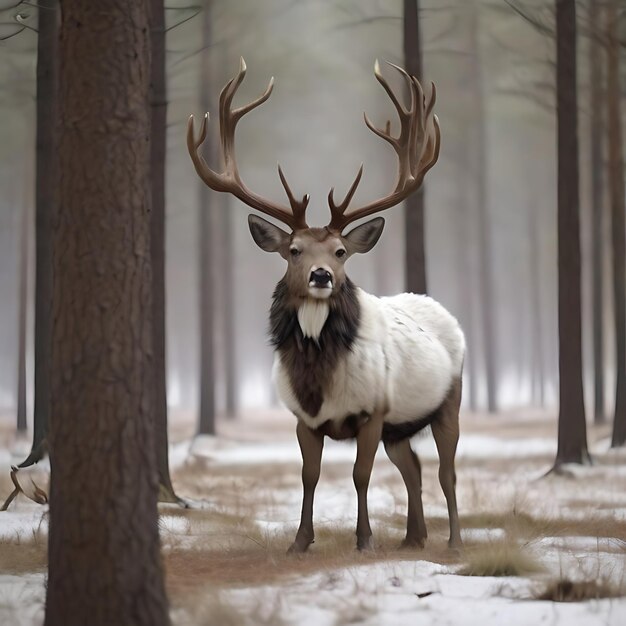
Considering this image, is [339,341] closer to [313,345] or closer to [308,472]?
[313,345]

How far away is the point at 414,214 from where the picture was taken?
39.5ft

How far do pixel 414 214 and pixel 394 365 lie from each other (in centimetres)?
524

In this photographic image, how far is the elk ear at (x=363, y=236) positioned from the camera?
7020 millimetres

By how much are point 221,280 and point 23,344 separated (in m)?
7.29

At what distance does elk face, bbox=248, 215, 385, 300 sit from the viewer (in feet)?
21.5

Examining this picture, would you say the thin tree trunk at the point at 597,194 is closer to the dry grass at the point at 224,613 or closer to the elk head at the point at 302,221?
the elk head at the point at 302,221

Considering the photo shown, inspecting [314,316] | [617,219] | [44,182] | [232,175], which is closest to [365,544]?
[314,316]

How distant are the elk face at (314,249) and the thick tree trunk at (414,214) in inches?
186

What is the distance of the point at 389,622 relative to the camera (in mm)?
4723

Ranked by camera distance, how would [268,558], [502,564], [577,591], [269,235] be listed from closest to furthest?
[577,591], [502,564], [268,558], [269,235]

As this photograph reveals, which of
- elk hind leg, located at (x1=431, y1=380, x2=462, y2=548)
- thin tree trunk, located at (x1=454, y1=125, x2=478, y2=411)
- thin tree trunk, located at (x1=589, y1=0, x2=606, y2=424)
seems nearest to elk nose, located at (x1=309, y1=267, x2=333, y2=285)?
elk hind leg, located at (x1=431, y1=380, x2=462, y2=548)

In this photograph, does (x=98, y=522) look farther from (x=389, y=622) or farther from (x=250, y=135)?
(x=250, y=135)

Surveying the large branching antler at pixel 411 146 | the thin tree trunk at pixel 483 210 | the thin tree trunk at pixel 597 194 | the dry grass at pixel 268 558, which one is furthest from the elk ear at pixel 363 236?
the thin tree trunk at pixel 483 210

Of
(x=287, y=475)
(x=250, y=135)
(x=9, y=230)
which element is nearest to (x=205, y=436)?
(x=287, y=475)
